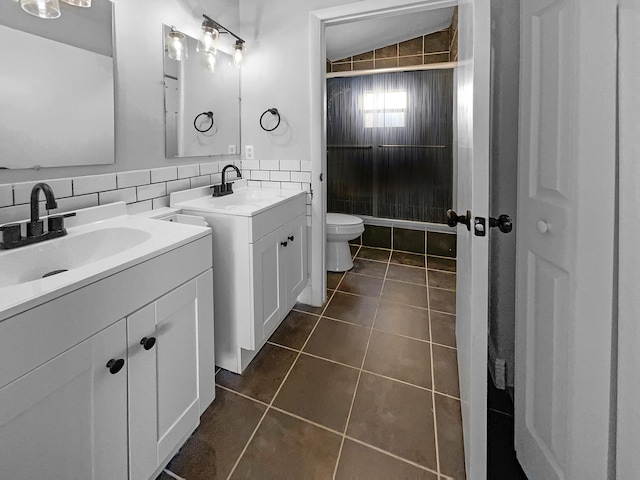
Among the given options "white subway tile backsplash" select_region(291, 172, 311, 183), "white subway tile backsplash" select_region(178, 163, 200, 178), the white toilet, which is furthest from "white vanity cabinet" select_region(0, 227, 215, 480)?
the white toilet

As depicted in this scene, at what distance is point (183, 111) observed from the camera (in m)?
1.91

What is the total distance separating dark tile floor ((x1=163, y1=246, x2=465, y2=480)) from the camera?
121cm

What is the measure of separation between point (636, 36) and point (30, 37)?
174cm

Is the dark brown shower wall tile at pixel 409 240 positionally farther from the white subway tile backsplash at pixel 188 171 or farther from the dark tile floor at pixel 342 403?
the white subway tile backsplash at pixel 188 171

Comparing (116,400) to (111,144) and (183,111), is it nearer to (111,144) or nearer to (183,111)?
(111,144)

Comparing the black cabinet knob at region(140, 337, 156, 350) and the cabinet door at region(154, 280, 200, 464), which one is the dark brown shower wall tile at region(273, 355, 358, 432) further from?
the black cabinet knob at region(140, 337, 156, 350)

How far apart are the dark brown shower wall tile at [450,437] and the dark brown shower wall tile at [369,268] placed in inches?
62.6

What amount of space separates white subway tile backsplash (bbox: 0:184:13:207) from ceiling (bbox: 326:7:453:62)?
2.56m

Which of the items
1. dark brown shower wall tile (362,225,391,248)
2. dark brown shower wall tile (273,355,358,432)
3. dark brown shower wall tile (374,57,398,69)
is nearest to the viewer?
dark brown shower wall tile (273,355,358,432)

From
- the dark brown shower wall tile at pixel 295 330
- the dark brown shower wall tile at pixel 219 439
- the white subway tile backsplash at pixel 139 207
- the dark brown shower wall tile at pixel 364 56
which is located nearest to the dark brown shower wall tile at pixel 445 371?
the dark brown shower wall tile at pixel 295 330

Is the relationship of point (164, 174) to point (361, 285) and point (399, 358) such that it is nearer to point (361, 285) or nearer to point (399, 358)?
point (399, 358)

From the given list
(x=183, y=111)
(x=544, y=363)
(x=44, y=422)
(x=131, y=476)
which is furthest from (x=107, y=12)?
(x=544, y=363)

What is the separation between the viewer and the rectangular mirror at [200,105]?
1818 mm

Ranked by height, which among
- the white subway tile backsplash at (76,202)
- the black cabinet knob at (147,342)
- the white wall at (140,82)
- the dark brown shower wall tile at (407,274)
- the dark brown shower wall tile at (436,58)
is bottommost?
the dark brown shower wall tile at (407,274)
